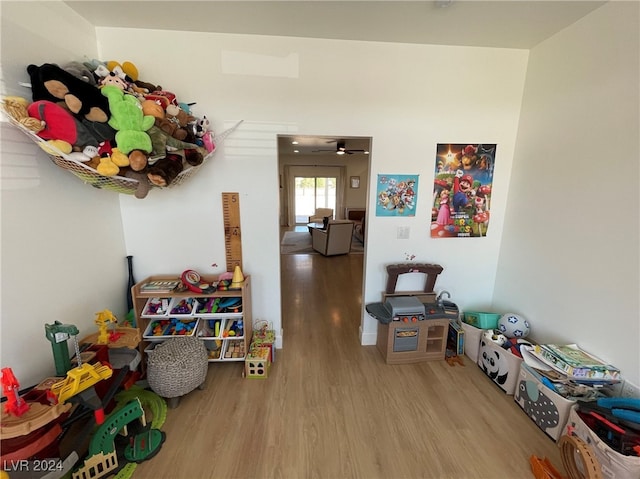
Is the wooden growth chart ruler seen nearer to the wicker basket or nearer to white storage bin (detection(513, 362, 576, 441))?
the wicker basket

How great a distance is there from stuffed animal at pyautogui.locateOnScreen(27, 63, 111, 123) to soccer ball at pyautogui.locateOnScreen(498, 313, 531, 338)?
9.90 feet

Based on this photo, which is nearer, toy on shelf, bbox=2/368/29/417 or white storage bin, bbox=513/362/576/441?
toy on shelf, bbox=2/368/29/417

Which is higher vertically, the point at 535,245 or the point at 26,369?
the point at 535,245

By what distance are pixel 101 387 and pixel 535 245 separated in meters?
3.06

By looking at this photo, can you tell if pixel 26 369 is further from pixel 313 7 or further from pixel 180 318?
pixel 313 7

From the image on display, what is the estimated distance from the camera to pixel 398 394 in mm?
1939

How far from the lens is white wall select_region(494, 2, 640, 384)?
4.70 ft

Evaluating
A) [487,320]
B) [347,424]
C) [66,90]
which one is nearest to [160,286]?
[66,90]

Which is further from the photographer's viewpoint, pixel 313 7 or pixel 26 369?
pixel 313 7

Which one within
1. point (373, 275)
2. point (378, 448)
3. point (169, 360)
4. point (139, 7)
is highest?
point (139, 7)

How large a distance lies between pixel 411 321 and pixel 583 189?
1.45 m

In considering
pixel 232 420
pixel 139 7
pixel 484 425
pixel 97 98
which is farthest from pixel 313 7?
pixel 484 425

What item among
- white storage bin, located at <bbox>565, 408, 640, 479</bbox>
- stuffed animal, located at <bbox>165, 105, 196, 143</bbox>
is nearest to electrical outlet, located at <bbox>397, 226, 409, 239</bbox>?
white storage bin, located at <bbox>565, 408, 640, 479</bbox>

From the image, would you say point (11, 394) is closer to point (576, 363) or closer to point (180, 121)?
point (180, 121)
